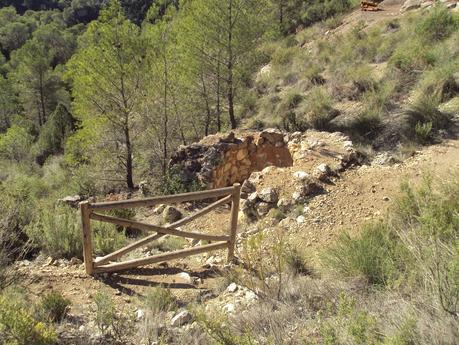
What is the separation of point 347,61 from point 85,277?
1401 centimetres

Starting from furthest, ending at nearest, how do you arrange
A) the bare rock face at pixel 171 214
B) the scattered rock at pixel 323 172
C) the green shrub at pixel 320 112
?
the green shrub at pixel 320 112
the bare rock face at pixel 171 214
the scattered rock at pixel 323 172

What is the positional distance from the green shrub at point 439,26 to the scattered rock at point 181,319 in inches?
512

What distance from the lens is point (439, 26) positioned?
13.4 meters

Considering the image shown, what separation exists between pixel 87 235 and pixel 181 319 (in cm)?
161

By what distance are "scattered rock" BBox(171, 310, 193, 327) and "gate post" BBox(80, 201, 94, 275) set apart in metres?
1.50

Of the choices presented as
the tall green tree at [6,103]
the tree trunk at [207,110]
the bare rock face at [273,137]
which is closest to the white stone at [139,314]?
the bare rock face at [273,137]

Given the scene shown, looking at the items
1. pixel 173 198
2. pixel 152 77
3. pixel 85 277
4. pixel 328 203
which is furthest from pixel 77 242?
pixel 152 77

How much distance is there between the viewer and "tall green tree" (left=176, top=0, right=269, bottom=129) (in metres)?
12.0

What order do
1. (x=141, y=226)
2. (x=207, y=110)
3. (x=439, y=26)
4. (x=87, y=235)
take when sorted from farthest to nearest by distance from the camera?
1. (x=207, y=110)
2. (x=439, y=26)
3. (x=141, y=226)
4. (x=87, y=235)

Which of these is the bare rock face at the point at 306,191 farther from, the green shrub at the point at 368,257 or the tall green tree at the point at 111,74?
the tall green tree at the point at 111,74

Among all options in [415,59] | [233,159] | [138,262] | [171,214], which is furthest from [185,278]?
[415,59]

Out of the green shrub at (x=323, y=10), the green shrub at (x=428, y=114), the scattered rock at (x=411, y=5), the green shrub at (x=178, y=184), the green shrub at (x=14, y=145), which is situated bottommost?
the green shrub at (x=14, y=145)

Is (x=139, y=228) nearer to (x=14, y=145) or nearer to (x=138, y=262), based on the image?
(x=138, y=262)

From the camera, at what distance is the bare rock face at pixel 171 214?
8.47 meters
